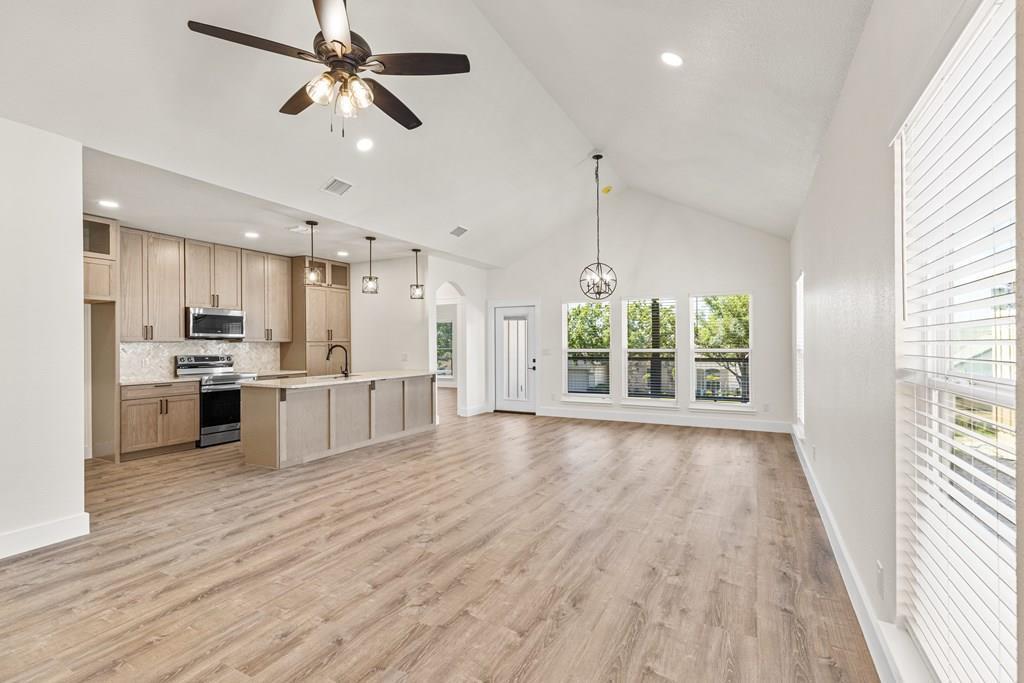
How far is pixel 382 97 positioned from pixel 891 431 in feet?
9.96

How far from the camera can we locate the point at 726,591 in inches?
105

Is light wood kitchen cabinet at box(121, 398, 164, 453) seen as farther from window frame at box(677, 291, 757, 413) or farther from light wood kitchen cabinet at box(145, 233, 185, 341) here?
window frame at box(677, 291, 757, 413)

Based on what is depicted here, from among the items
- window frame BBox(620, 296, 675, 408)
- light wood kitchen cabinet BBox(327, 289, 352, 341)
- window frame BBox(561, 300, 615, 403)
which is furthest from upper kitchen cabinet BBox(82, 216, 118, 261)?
window frame BBox(620, 296, 675, 408)

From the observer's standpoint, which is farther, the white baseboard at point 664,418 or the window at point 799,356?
the white baseboard at point 664,418

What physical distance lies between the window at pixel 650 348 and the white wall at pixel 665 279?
16 cm

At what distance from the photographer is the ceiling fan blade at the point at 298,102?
9.58ft

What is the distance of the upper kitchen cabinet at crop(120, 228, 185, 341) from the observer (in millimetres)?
5840

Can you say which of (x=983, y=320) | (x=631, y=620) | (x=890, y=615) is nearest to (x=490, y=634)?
(x=631, y=620)

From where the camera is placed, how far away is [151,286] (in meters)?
6.07

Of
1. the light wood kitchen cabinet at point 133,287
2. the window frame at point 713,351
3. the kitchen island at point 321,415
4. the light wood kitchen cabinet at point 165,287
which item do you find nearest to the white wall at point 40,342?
the kitchen island at point 321,415

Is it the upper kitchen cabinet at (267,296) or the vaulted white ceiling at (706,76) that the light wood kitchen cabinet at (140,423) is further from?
the vaulted white ceiling at (706,76)

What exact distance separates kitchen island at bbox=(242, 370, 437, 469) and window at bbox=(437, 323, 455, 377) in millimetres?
7168

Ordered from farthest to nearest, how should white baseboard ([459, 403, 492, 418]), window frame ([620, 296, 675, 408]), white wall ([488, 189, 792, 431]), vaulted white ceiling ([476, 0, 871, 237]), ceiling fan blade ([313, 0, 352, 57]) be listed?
white baseboard ([459, 403, 492, 418])
window frame ([620, 296, 675, 408])
white wall ([488, 189, 792, 431])
vaulted white ceiling ([476, 0, 871, 237])
ceiling fan blade ([313, 0, 352, 57])

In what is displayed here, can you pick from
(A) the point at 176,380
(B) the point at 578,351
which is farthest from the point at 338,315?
(B) the point at 578,351
